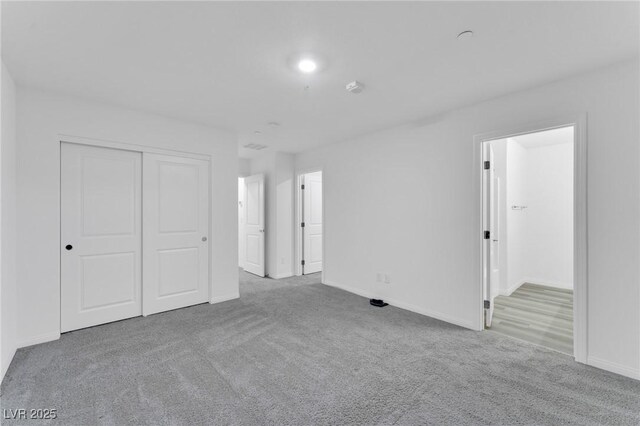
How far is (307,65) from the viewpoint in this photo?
7.55ft

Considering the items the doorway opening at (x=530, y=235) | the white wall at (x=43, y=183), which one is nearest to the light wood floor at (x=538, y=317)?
the doorway opening at (x=530, y=235)

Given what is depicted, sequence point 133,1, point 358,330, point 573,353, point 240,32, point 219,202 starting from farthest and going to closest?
point 219,202
point 358,330
point 573,353
point 240,32
point 133,1

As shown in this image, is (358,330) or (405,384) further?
(358,330)

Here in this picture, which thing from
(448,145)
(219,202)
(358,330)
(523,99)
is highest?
(523,99)

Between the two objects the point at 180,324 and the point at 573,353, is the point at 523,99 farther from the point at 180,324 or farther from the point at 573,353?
the point at 180,324

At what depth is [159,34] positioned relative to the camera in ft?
6.31

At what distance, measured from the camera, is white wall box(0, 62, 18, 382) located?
2258 millimetres

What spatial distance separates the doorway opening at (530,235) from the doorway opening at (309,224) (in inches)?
126

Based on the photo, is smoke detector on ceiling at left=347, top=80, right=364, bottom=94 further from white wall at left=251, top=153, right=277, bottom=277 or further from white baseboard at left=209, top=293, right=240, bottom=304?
white baseboard at left=209, top=293, right=240, bottom=304

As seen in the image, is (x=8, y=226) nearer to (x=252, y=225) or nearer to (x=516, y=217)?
(x=252, y=225)

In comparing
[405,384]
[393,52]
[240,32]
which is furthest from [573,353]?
[240,32]

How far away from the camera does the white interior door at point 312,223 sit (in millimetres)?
5840

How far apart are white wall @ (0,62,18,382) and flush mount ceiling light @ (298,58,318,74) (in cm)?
234

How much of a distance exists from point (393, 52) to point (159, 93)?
2.31 metres
